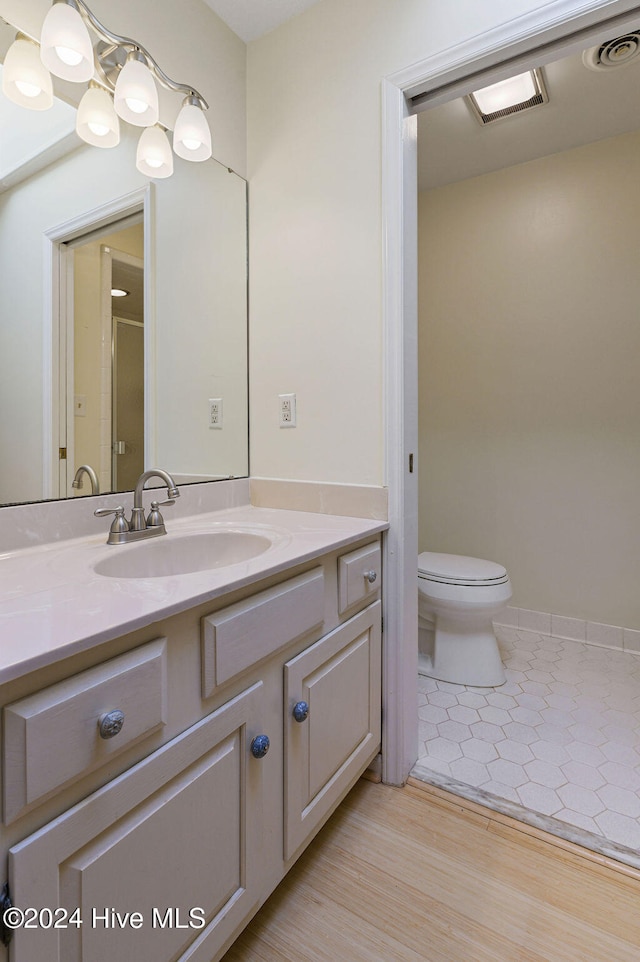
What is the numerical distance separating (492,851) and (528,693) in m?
0.83

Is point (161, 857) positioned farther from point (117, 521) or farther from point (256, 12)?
point (256, 12)

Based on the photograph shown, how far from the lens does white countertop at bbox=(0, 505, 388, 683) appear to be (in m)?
0.57

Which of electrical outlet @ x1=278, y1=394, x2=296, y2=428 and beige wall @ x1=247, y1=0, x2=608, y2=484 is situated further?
electrical outlet @ x1=278, y1=394, x2=296, y2=428

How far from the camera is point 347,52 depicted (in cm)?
142

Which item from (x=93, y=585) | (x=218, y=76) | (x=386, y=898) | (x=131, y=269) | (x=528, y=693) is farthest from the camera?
(x=528, y=693)

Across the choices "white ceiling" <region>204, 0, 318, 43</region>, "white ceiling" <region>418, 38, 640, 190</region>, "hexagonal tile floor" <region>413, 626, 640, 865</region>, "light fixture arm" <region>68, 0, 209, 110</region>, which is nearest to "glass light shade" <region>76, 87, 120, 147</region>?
"light fixture arm" <region>68, 0, 209, 110</region>

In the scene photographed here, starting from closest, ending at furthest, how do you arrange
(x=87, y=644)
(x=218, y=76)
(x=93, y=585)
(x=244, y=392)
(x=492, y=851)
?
1. (x=87, y=644)
2. (x=93, y=585)
3. (x=492, y=851)
4. (x=218, y=76)
5. (x=244, y=392)

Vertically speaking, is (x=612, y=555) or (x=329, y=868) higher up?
(x=612, y=555)

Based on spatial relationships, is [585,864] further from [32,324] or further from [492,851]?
[32,324]

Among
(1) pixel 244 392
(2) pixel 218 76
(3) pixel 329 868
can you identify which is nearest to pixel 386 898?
(3) pixel 329 868

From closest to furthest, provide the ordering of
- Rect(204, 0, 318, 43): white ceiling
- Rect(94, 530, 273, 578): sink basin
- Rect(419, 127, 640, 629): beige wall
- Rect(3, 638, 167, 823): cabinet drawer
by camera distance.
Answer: Rect(3, 638, 167, 823): cabinet drawer < Rect(94, 530, 273, 578): sink basin < Rect(204, 0, 318, 43): white ceiling < Rect(419, 127, 640, 629): beige wall

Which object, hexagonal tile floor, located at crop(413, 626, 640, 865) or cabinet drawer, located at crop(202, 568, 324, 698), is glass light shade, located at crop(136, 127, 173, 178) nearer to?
cabinet drawer, located at crop(202, 568, 324, 698)

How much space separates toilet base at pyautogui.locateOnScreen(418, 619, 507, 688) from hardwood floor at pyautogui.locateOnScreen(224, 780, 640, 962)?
0.69 meters

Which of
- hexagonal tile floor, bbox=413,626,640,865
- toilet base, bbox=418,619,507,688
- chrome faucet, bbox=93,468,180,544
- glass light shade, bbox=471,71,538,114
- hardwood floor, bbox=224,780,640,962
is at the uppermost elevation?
glass light shade, bbox=471,71,538,114
